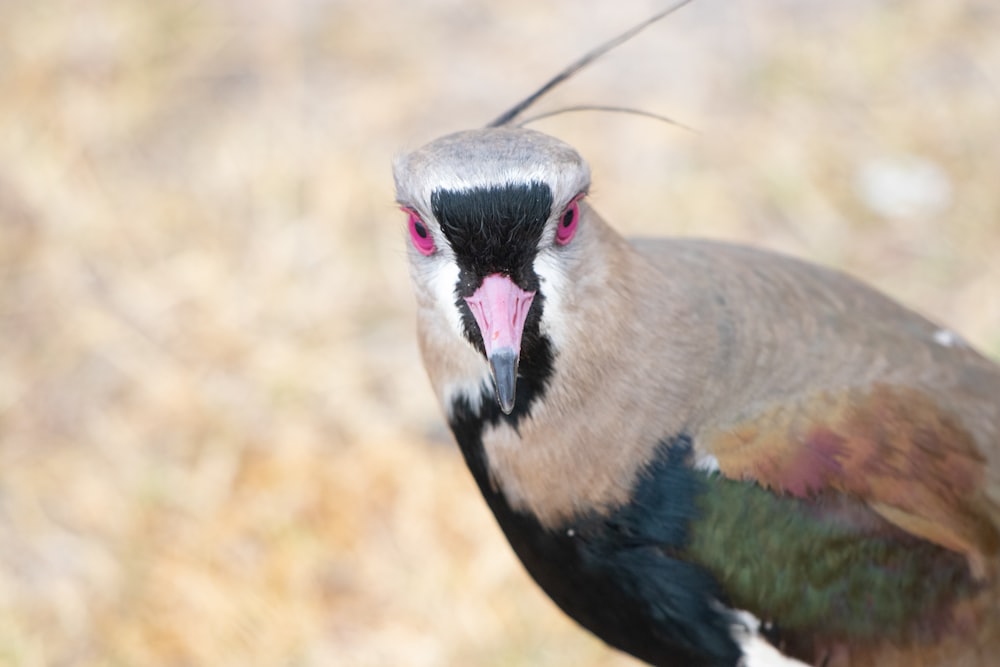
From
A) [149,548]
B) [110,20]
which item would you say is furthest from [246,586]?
[110,20]

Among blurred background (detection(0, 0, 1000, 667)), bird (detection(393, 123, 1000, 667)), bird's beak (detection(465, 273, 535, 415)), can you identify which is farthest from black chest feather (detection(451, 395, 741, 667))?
blurred background (detection(0, 0, 1000, 667))

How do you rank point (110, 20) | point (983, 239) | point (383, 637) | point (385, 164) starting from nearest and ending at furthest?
point (383, 637) → point (983, 239) → point (385, 164) → point (110, 20)

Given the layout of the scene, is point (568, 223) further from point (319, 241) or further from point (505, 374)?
point (319, 241)

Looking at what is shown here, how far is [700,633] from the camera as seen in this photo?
1.85 metres

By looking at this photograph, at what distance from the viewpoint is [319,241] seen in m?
3.53

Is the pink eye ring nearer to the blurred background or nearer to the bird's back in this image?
the bird's back

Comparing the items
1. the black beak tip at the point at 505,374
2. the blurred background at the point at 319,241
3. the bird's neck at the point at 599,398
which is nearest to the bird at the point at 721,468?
the bird's neck at the point at 599,398

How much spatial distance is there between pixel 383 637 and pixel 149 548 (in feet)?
1.97

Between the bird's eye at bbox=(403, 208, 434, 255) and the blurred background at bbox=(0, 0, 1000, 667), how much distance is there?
1.39m

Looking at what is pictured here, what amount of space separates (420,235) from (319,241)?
6.23ft

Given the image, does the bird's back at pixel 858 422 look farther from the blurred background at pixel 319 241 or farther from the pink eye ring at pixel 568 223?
the blurred background at pixel 319 241

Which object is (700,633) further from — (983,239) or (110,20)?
(110,20)

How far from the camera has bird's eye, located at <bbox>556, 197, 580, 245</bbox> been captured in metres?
1.66

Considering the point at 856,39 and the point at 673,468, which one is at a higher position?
the point at 856,39
